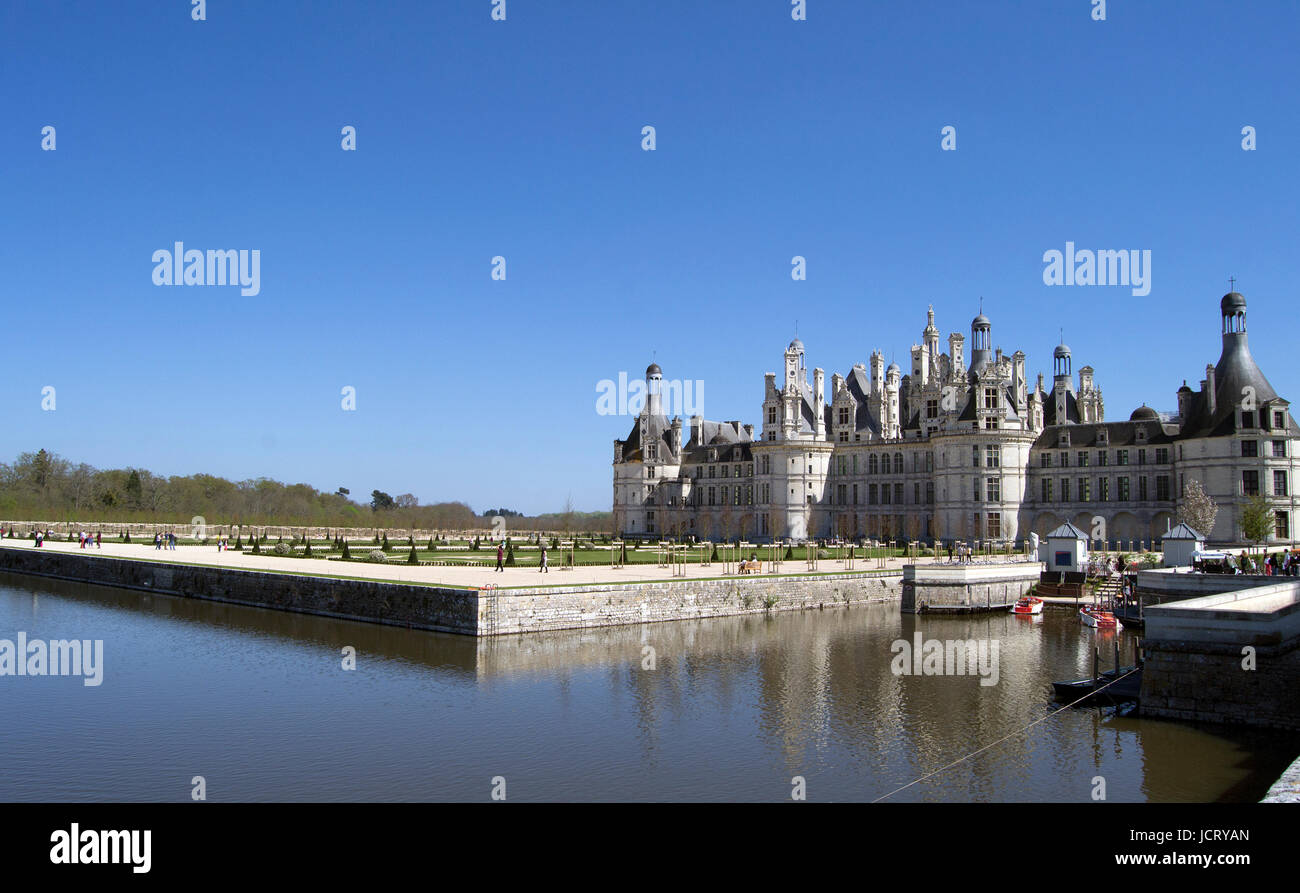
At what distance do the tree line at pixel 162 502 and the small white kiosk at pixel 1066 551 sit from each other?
6152 cm

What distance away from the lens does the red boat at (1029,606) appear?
144 ft

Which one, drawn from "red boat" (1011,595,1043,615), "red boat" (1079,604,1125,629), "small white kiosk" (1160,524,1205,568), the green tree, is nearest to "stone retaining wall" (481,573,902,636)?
"red boat" (1011,595,1043,615)

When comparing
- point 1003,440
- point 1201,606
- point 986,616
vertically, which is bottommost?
point 986,616

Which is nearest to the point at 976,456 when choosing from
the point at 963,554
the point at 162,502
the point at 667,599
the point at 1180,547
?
the point at 963,554

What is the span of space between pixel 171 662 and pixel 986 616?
115 ft

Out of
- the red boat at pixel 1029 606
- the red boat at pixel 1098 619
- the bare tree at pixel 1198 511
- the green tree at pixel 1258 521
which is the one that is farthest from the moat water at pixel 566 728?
the bare tree at pixel 1198 511

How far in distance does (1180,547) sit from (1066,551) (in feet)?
21.0

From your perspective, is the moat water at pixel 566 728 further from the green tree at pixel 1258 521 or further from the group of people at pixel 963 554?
the green tree at pixel 1258 521

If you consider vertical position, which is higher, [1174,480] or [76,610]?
[1174,480]

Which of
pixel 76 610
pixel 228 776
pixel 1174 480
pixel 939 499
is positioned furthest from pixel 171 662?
pixel 1174 480

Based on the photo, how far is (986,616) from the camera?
44969mm
